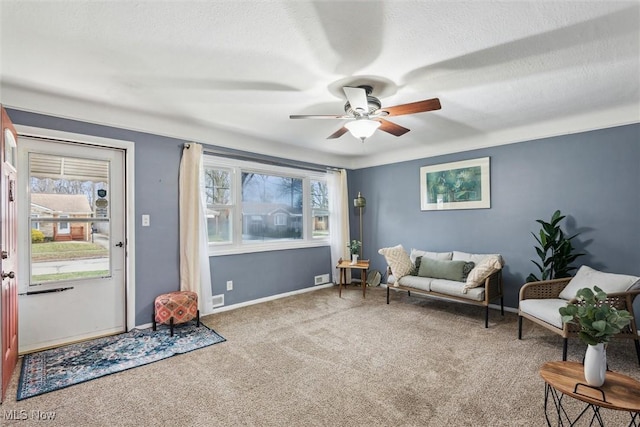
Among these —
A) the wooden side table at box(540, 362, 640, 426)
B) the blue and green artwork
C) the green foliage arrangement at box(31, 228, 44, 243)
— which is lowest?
the wooden side table at box(540, 362, 640, 426)

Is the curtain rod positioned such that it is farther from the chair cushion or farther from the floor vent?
the chair cushion

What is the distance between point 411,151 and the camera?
505 centimetres

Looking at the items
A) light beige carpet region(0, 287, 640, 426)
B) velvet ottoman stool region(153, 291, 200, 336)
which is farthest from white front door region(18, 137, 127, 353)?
light beige carpet region(0, 287, 640, 426)

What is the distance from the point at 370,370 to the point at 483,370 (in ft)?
2.93

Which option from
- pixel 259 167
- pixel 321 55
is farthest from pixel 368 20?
pixel 259 167

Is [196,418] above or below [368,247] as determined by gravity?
below

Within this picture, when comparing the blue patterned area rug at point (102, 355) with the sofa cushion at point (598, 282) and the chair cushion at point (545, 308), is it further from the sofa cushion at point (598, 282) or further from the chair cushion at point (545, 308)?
the sofa cushion at point (598, 282)

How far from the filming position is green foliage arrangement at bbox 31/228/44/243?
2870mm

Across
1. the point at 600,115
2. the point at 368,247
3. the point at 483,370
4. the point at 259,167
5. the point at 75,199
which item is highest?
the point at 600,115

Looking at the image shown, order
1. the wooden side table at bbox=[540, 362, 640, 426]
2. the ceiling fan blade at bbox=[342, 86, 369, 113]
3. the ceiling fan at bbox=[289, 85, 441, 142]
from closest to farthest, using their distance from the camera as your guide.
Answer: the wooden side table at bbox=[540, 362, 640, 426]
the ceiling fan blade at bbox=[342, 86, 369, 113]
the ceiling fan at bbox=[289, 85, 441, 142]

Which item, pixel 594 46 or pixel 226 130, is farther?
pixel 226 130

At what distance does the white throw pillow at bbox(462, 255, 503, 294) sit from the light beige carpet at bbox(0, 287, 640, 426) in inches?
17.7

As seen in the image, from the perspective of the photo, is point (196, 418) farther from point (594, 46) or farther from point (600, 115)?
point (600, 115)

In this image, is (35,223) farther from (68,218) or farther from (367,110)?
(367,110)
